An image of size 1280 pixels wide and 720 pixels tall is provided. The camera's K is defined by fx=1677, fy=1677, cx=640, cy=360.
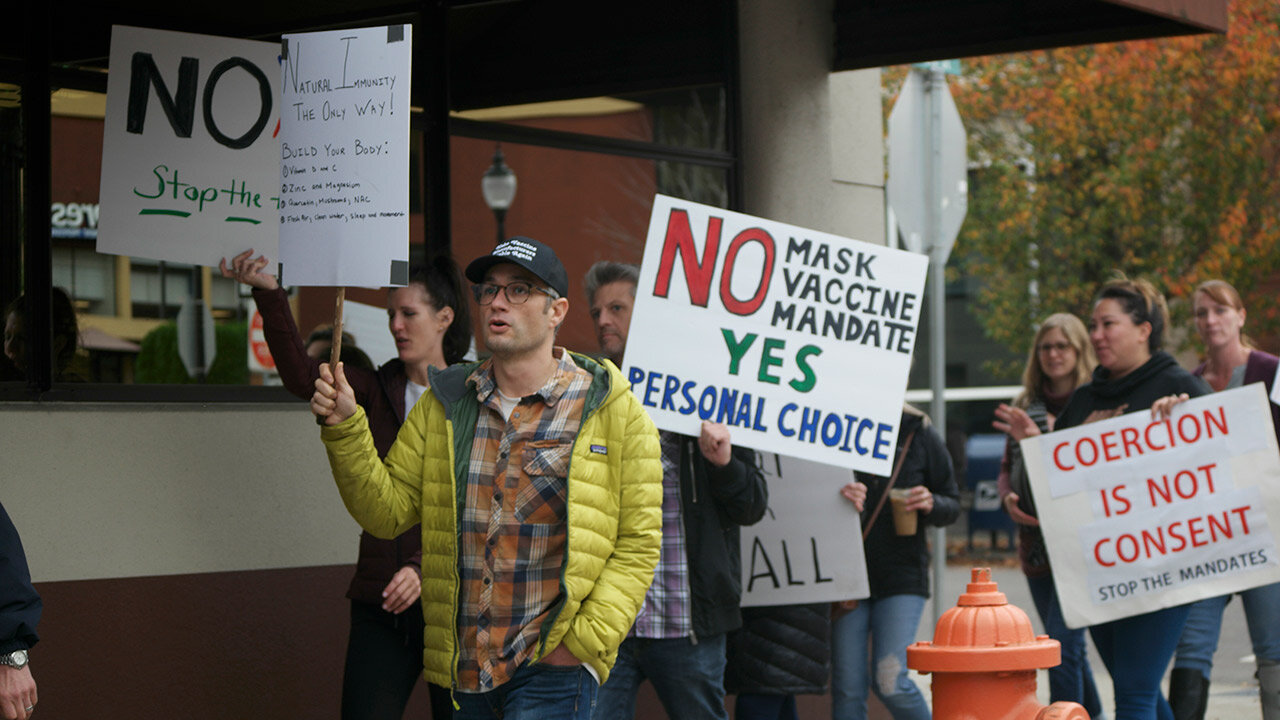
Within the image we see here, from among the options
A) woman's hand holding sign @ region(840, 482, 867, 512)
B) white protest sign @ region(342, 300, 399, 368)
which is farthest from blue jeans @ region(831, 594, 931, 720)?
white protest sign @ region(342, 300, 399, 368)

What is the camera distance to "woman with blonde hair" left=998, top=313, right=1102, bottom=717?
7.51m

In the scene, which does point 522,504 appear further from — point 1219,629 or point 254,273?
point 1219,629

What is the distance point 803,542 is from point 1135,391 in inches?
63.0

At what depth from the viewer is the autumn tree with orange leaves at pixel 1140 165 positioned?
20500mm

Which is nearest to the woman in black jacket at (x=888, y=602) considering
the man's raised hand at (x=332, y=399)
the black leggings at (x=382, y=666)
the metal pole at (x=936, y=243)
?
the metal pole at (x=936, y=243)

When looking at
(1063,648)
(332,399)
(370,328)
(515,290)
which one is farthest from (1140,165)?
(332,399)

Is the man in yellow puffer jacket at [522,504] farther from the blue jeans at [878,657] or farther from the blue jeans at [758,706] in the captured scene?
the blue jeans at [878,657]

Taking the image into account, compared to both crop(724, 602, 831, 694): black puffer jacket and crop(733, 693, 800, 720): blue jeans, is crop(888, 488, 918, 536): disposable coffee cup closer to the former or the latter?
crop(724, 602, 831, 694): black puffer jacket

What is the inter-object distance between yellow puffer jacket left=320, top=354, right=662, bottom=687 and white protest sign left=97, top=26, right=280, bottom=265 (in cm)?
168

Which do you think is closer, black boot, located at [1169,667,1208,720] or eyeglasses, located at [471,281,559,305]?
eyeglasses, located at [471,281,559,305]

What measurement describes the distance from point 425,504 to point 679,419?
1.32 meters

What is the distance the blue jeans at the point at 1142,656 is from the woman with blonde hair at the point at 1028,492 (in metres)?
0.44

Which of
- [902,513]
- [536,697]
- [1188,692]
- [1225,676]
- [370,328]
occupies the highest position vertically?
[370,328]

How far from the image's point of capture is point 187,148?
19.8ft
